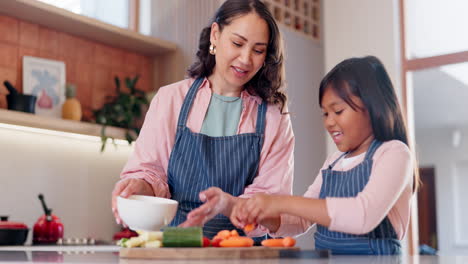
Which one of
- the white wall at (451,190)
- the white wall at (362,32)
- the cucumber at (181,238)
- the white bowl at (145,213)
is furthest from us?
the white wall at (451,190)

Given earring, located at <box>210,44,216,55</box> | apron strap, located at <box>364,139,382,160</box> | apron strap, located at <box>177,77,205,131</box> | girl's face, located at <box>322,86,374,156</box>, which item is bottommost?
apron strap, located at <box>364,139,382,160</box>

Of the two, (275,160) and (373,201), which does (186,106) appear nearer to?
(275,160)

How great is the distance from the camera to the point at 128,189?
146 centimetres

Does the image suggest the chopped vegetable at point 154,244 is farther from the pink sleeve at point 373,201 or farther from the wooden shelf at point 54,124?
the wooden shelf at point 54,124

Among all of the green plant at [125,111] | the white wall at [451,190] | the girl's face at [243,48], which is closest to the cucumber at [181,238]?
the girl's face at [243,48]

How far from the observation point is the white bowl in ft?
4.17

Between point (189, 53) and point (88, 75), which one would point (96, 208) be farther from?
point (189, 53)

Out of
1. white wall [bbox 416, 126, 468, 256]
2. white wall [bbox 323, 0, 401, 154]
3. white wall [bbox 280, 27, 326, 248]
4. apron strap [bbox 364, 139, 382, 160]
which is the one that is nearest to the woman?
apron strap [bbox 364, 139, 382, 160]

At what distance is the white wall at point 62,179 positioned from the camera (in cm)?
326

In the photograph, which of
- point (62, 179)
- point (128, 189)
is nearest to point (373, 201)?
point (128, 189)

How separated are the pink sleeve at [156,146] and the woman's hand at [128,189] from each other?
9 centimetres

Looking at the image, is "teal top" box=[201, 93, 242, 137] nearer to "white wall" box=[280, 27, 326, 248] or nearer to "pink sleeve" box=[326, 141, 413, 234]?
"pink sleeve" box=[326, 141, 413, 234]

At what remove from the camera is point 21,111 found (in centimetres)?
312

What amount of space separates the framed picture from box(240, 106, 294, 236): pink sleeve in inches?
71.2
